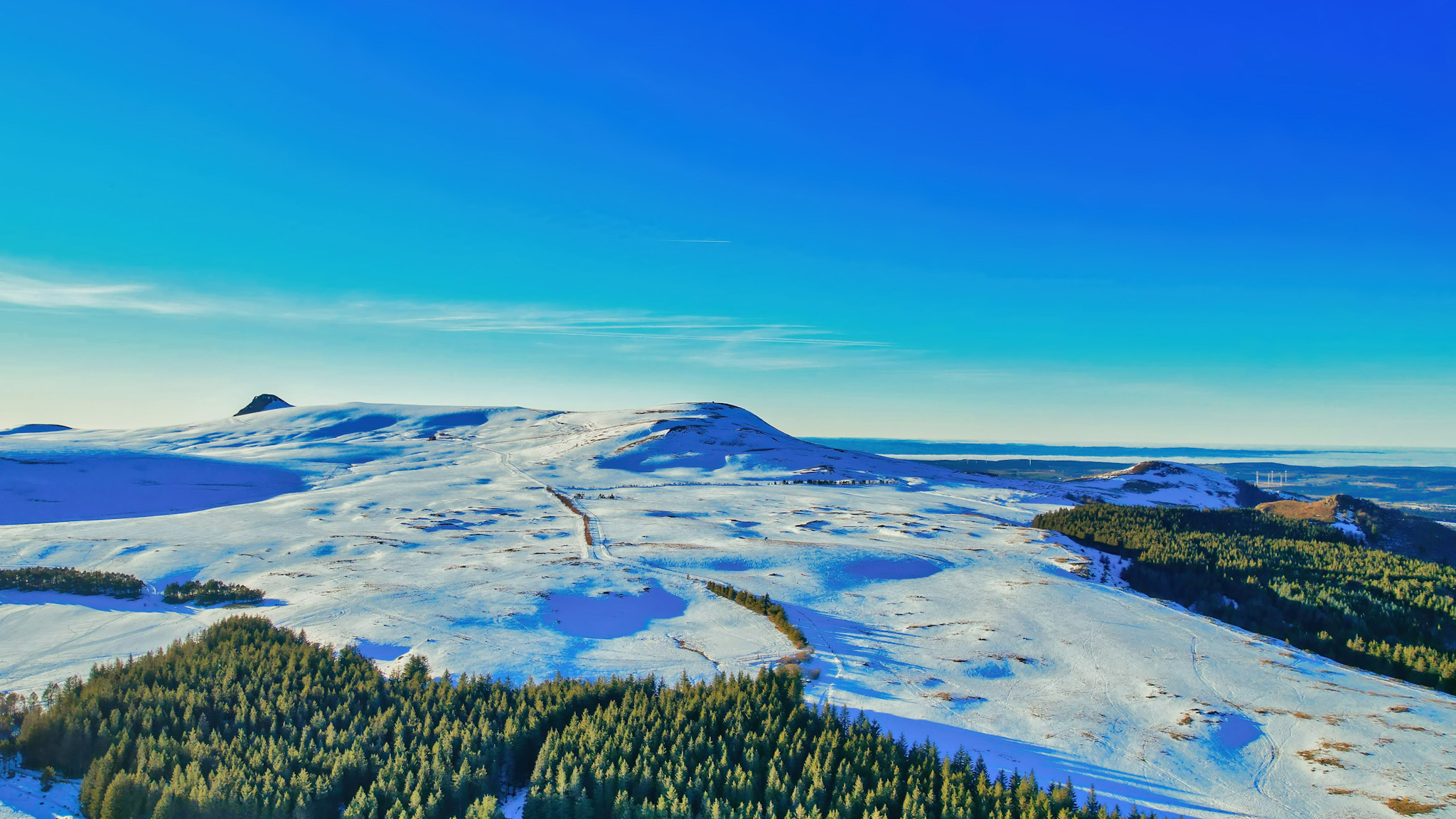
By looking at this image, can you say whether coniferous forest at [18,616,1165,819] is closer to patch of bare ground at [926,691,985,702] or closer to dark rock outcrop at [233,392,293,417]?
patch of bare ground at [926,691,985,702]

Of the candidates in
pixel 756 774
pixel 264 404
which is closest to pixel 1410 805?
pixel 756 774

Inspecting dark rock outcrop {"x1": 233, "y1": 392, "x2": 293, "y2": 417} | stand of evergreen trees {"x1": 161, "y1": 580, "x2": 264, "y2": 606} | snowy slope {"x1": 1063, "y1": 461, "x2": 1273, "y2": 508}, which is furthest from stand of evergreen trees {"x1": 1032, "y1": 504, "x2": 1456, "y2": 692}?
dark rock outcrop {"x1": 233, "y1": 392, "x2": 293, "y2": 417}

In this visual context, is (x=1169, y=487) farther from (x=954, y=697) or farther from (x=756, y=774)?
(x=756, y=774)

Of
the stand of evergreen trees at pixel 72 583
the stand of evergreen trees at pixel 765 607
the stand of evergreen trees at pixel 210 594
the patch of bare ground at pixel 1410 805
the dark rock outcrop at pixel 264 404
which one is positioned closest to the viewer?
the patch of bare ground at pixel 1410 805

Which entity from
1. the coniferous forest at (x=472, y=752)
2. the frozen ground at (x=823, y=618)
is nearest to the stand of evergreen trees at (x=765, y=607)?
the frozen ground at (x=823, y=618)

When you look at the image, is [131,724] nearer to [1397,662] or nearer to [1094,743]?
[1094,743]

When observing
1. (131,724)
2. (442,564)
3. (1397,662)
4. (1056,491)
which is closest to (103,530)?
(442,564)

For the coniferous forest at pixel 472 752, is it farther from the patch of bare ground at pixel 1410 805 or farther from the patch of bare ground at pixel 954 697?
the patch of bare ground at pixel 1410 805
